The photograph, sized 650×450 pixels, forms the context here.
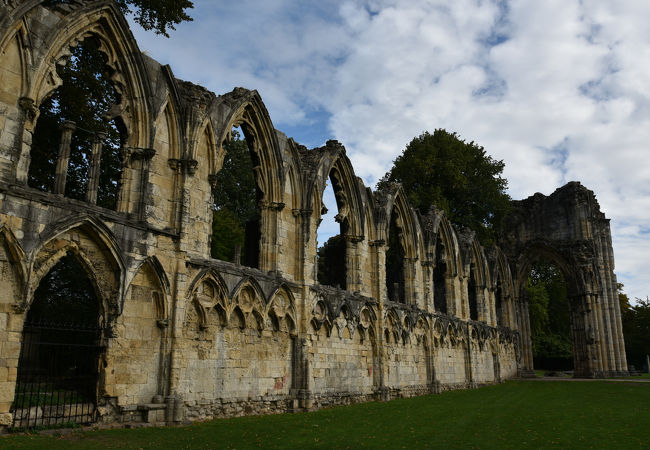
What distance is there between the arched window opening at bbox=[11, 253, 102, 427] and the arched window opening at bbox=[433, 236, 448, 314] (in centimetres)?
1302

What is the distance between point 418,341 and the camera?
18391 millimetres

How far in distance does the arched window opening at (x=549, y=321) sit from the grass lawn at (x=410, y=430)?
24913 millimetres

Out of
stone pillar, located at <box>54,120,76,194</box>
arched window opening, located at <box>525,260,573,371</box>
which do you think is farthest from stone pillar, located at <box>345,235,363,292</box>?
arched window opening, located at <box>525,260,573,371</box>

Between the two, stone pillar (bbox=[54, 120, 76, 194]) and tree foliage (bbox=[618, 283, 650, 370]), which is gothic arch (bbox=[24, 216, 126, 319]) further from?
tree foliage (bbox=[618, 283, 650, 370])

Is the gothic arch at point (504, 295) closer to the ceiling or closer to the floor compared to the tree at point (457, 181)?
closer to the floor

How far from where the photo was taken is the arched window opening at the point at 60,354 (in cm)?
786

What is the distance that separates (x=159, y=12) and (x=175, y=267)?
9.11m

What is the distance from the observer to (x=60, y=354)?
13648 mm

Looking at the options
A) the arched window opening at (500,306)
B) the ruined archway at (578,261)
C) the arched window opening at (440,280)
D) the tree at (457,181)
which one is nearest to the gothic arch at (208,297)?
the arched window opening at (440,280)

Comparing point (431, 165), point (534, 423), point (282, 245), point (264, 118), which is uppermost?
point (431, 165)

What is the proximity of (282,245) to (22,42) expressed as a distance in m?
6.69

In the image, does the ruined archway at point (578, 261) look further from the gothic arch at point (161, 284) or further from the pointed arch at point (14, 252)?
the pointed arch at point (14, 252)

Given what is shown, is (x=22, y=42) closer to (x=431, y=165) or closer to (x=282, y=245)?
(x=282, y=245)

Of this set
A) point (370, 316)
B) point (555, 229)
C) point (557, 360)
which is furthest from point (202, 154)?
point (557, 360)
